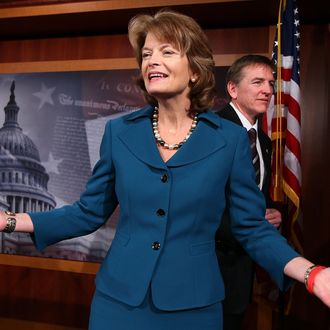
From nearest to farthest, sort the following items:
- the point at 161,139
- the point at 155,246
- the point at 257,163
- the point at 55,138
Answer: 1. the point at 155,246
2. the point at 161,139
3. the point at 257,163
4. the point at 55,138

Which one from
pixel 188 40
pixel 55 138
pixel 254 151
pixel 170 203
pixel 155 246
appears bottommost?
pixel 155 246

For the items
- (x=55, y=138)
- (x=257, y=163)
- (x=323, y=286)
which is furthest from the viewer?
(x=55, y=138)

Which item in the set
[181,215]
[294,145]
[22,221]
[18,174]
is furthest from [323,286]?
[18,174]

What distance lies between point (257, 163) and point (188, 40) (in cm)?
88

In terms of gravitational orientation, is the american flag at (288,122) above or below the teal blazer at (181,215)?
above

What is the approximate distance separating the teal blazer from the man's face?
2.53 ft

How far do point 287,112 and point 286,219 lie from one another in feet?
1.79

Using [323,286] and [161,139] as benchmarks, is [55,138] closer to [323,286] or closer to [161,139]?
[161,139]

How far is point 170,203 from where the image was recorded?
3.41 ft

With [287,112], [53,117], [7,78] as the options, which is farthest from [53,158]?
[287,112]

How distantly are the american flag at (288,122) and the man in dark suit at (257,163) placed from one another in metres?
0.13

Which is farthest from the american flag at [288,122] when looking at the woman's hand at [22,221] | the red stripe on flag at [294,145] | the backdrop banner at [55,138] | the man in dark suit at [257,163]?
the woman's hand at [22,221]

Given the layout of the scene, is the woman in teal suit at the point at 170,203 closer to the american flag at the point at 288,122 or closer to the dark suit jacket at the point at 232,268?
the dark suit jacket at the point at 232,268

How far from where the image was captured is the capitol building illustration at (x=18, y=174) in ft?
9.20
